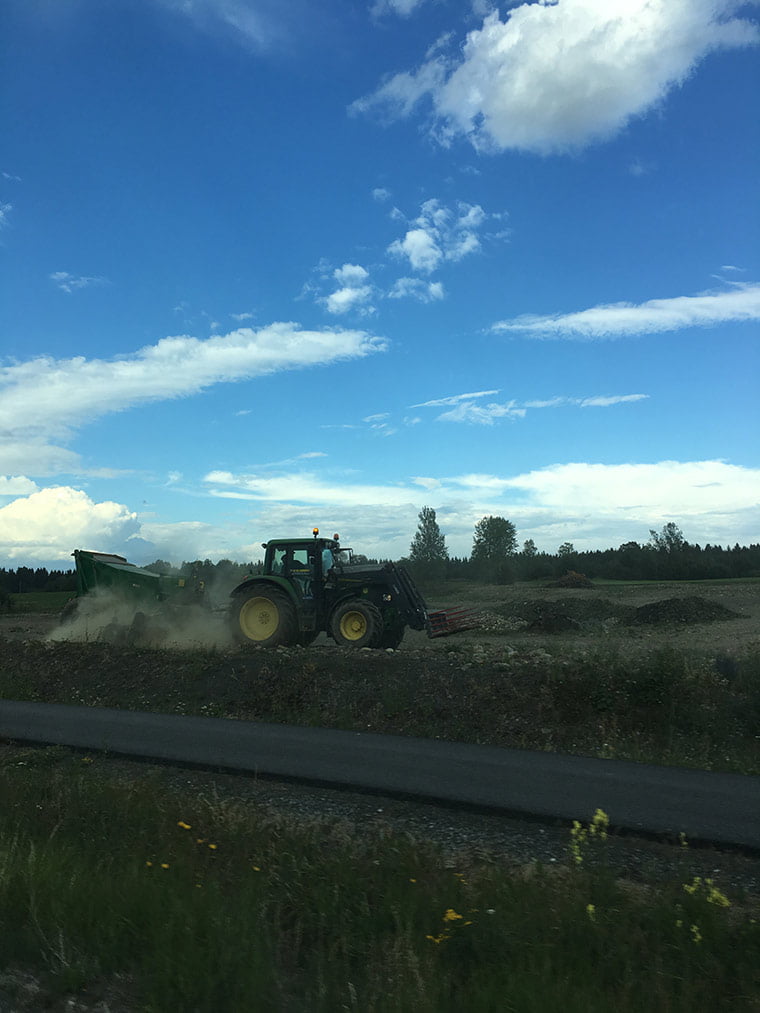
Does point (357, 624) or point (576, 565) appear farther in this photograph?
point (576, 565)

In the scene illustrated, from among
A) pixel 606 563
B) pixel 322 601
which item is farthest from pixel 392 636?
pixel 606 563

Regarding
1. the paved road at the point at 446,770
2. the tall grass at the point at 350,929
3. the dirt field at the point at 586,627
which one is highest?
the dirt field at the point at 586,627

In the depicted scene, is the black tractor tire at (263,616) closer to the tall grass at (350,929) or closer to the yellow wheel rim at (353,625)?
the yellow wheel rim at (353,625)

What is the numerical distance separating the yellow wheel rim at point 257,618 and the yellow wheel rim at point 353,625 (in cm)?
177

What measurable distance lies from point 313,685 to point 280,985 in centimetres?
972

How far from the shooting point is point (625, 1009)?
12.3 ft

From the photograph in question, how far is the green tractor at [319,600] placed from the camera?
1822cm

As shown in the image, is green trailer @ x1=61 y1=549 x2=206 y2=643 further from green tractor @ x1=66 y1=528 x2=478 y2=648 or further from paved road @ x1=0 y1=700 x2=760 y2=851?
paved road @ x1=0 y1=700 x2=760 y2=851

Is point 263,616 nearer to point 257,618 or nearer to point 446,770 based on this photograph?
point 257,618

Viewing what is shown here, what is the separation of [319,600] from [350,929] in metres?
14.1

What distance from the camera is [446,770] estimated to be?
903 cm

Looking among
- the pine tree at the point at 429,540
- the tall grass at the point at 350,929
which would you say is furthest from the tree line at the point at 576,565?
the tall grass at the point at 350,929

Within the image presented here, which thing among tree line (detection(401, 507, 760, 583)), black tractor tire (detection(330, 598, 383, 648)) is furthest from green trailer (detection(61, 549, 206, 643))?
tree line (detection(401, 507, 760, 583))

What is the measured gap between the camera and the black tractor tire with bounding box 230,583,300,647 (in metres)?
18.3
